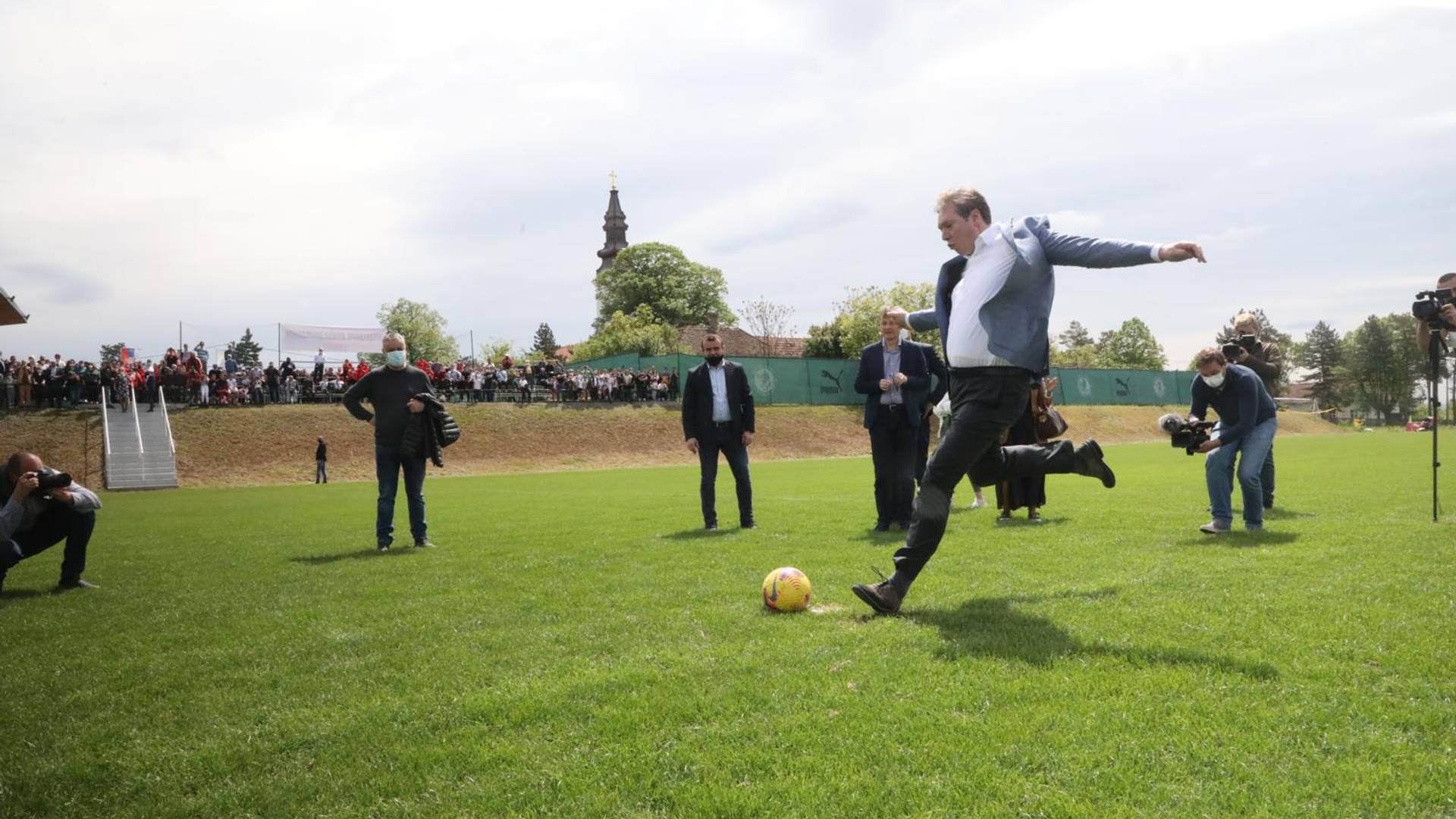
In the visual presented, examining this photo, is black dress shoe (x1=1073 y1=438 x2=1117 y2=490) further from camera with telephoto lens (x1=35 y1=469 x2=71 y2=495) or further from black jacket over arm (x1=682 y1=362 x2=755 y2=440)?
camera with telephoto lens (x1=35 y1=469 x2=71 y2=495)

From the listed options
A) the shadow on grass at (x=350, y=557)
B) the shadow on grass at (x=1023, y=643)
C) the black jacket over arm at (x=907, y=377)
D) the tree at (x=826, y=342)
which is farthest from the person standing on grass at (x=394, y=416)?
the tree at (x=826, y=342)

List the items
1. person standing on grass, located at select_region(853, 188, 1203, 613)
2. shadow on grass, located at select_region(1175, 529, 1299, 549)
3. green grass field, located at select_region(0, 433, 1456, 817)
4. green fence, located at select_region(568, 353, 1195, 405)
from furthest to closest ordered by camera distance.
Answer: green fence, located at select_region(568, 353, 1195, 405)
shadow on grass, located at select_region(1175, 529, 1299, 549)
person standing on grass, located at select_region(853, 188, 1203, 613)
green grass field, located at select_region(0, 433, 1456, 817)

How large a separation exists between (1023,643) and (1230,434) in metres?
5.37

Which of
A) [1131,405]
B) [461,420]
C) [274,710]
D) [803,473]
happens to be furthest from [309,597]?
[1131,405]

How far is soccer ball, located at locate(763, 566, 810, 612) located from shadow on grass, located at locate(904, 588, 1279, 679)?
1.98ft

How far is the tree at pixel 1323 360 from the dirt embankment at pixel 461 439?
9448 centimetres

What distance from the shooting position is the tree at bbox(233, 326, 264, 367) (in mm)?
40938

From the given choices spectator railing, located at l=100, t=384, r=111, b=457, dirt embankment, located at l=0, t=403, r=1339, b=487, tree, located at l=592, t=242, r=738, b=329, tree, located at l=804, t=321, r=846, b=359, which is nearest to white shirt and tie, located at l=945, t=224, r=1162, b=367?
dirt embankment, located at l=0, t=403, r=1339, b=487

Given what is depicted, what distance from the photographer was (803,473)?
24234 mm

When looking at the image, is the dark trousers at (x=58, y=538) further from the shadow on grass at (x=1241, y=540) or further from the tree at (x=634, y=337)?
the tree at (x=634, y=337)

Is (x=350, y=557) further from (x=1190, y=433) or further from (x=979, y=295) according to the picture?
(x=1190, y=433)

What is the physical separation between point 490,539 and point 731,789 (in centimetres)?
802

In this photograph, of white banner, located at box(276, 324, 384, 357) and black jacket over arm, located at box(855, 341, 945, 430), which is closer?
black jacket over arm, located at box(855, 341, 945, 430)

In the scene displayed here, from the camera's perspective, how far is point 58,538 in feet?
25.5
